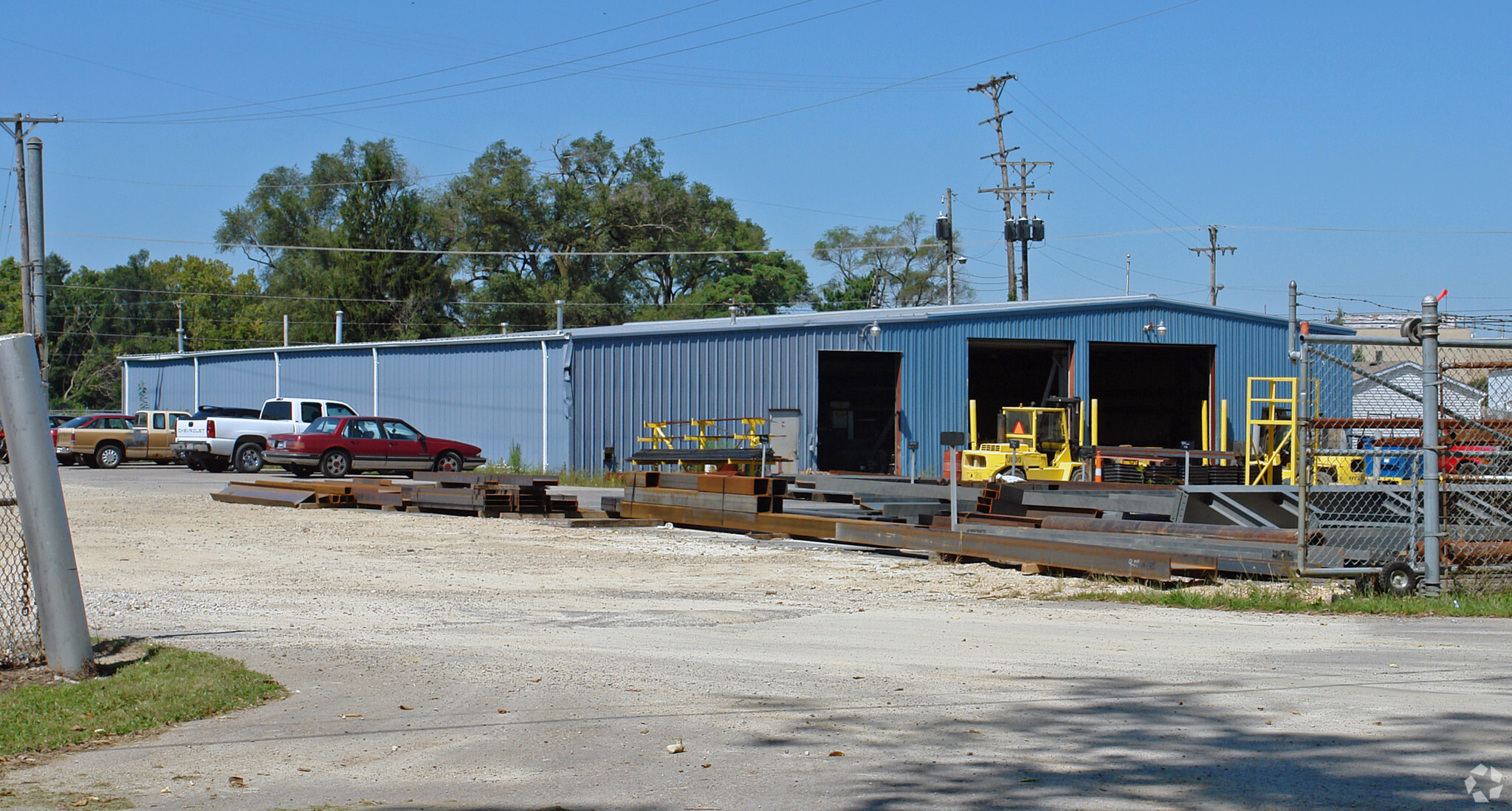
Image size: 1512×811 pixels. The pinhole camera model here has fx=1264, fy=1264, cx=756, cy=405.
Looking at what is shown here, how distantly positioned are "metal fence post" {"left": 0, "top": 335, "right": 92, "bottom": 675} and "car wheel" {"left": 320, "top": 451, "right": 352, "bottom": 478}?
970 inches

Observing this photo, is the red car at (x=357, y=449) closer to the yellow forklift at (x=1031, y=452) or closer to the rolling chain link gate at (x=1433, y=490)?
the yellow forklift at (x=1031, y=452)

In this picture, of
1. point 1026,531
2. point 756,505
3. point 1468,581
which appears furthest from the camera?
point 756,505

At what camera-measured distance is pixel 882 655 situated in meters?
8.55

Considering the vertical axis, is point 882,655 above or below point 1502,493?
below

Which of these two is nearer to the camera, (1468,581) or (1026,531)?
(1468,581)

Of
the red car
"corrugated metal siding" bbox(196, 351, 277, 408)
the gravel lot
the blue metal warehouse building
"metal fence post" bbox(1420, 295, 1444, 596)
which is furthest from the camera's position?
"corrugated metal siding" bbox(196, 351, 277, 408)

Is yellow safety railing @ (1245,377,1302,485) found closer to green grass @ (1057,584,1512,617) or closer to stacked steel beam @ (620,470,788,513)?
stacked steel beam @ (620,470,788,513)

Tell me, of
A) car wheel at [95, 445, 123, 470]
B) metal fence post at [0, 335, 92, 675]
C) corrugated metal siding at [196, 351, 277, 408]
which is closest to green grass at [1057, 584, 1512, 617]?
metal fence post at [0, 335, 92, 675]

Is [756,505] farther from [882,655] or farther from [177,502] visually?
[177,502]

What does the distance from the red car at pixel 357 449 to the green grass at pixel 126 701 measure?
2427 centimetres

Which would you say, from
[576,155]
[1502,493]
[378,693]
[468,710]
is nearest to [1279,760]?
[468,710]

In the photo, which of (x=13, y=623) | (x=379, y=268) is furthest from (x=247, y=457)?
(x=379, y=268)

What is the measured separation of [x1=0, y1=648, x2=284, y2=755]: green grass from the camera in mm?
6230

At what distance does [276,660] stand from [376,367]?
3484 centimetres
